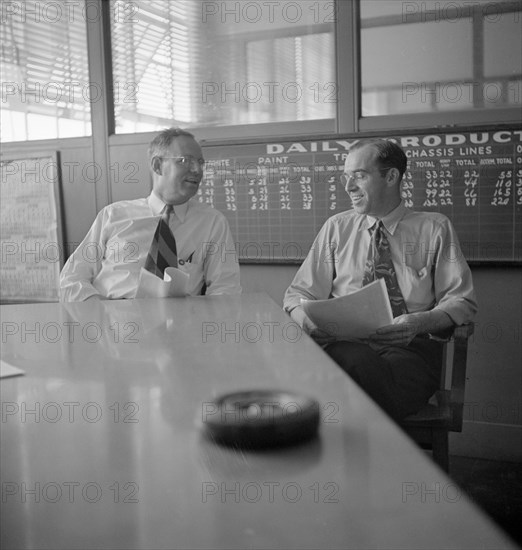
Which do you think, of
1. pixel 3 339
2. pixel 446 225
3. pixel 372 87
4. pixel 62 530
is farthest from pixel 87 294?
pixel 62 530

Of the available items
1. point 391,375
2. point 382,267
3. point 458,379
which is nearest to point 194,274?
point 382,267

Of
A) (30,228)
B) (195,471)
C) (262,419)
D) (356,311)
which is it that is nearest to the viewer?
(195,471)

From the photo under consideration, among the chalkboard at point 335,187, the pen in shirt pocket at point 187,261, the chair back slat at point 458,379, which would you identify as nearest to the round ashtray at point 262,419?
the chair back slat at point 458,379

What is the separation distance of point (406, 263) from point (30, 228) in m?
2.36

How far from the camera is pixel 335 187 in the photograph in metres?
3.14

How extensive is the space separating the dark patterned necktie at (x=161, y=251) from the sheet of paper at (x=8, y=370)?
1326 mm

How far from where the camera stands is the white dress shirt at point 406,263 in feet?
7.96

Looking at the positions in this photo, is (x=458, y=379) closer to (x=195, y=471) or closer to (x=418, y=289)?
(x=418, y=289)

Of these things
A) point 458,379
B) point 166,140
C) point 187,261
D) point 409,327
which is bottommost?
point 458,379

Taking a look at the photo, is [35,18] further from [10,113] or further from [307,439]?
[307,439]

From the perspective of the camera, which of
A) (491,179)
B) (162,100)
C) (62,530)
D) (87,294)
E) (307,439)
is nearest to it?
(62,530)

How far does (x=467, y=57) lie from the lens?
2973 millimetres

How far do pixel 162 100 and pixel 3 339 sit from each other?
7.70 ft

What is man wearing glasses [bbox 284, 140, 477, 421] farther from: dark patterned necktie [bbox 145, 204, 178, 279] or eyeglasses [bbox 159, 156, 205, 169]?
eyeglasses [bbox 159, 156, 205, 169]
